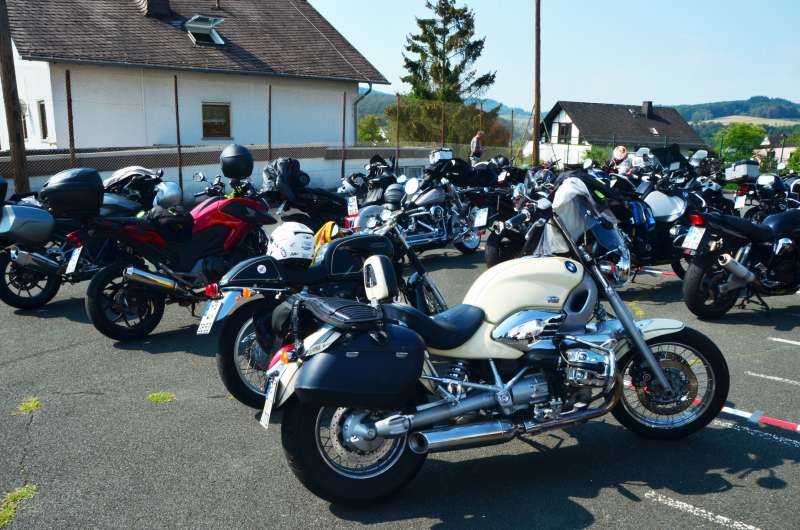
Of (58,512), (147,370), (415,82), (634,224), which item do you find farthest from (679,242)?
(415,82)

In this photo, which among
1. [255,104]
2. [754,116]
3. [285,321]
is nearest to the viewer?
[285,321]

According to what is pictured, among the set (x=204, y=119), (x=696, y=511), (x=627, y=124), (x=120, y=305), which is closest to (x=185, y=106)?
(x=204, y=119)

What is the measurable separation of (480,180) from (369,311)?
25.4 feet

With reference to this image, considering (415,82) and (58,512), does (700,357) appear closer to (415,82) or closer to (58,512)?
(58,512)

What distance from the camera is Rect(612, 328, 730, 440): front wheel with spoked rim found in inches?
152

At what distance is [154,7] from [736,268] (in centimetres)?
2116

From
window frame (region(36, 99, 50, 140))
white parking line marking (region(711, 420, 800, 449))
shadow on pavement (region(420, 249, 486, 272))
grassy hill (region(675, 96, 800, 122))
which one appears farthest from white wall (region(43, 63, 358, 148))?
grassy hill (region(675, 96, 800, 122))

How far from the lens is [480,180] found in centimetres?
1062

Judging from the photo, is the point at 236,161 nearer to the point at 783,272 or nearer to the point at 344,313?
the point at 344,313

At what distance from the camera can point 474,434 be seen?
330 centimetres

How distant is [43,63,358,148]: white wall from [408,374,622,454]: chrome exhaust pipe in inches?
726

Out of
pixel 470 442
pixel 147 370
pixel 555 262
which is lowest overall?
→ pixel 147 370

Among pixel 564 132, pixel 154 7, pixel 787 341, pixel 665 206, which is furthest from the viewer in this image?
pixel 564 132

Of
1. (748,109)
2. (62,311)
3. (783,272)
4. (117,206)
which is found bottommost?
(62,311)
